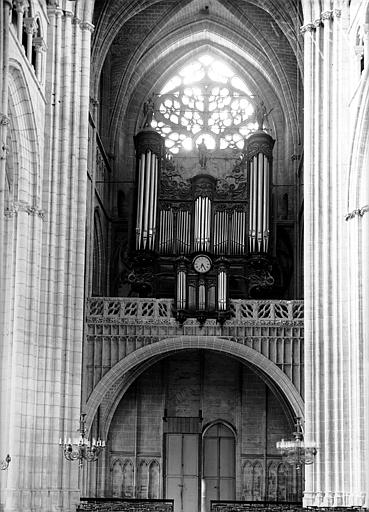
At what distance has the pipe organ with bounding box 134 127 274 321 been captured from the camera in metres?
36.0

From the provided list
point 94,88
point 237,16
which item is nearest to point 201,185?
point 94,88

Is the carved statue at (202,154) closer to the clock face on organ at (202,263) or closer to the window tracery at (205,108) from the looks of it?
the window tracery at (205,108)

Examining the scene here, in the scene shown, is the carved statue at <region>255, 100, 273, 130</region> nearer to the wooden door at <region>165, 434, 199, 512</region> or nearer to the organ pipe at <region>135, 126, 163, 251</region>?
the organ pipe at <region>135, 126, 163, 251</region>

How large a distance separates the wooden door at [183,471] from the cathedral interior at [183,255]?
68 mm

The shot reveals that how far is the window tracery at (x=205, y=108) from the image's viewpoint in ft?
139

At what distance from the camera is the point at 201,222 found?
36.2 m

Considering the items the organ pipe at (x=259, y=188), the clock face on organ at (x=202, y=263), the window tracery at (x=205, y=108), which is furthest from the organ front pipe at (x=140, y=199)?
the window tracery at (x=205, y=108)

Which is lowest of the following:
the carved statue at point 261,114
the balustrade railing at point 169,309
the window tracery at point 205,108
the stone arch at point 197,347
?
the stone arch at point 197,347

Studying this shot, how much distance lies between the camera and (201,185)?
36688 mm

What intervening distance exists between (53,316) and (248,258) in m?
8.35

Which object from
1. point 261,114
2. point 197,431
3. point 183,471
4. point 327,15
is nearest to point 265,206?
point 261,114

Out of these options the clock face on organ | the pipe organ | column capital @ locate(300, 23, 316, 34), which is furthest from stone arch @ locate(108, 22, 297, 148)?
column capital @ locate(300, 23, 316, 34)

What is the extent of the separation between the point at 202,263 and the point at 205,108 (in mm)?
10151

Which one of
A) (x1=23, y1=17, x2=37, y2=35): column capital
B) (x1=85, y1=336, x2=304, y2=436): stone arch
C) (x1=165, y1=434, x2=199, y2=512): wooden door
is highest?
(x1=23, y1=17, x2=37, y2=35): column capital
